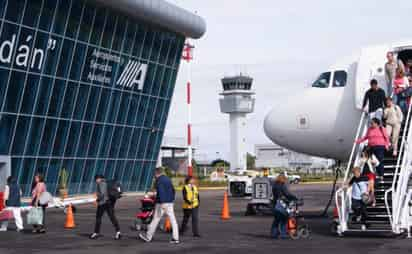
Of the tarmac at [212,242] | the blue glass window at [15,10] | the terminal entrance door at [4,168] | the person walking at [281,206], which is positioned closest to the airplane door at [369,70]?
the person walking at [281,206]

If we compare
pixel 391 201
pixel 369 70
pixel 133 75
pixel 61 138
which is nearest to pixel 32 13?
pixel 61 138

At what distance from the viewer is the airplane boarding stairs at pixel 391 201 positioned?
1730cm

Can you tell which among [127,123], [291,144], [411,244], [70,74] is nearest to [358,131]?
[291,144]

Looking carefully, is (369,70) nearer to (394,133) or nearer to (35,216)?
(394,133)

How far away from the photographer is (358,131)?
19266 millimetres

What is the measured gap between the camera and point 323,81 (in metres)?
21.6

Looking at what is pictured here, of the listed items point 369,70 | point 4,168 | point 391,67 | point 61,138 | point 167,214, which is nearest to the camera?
point 167,214

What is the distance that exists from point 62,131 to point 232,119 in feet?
273

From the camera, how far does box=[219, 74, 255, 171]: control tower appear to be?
400 feet

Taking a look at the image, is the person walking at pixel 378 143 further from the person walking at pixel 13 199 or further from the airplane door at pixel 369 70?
the person walking at pixel 13 199

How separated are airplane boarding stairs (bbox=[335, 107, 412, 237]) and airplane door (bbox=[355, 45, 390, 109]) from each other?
1.72 metres

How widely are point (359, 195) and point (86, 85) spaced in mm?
32378

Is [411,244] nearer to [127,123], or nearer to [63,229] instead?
Result: [63,229]

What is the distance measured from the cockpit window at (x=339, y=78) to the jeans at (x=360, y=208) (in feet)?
14.7
